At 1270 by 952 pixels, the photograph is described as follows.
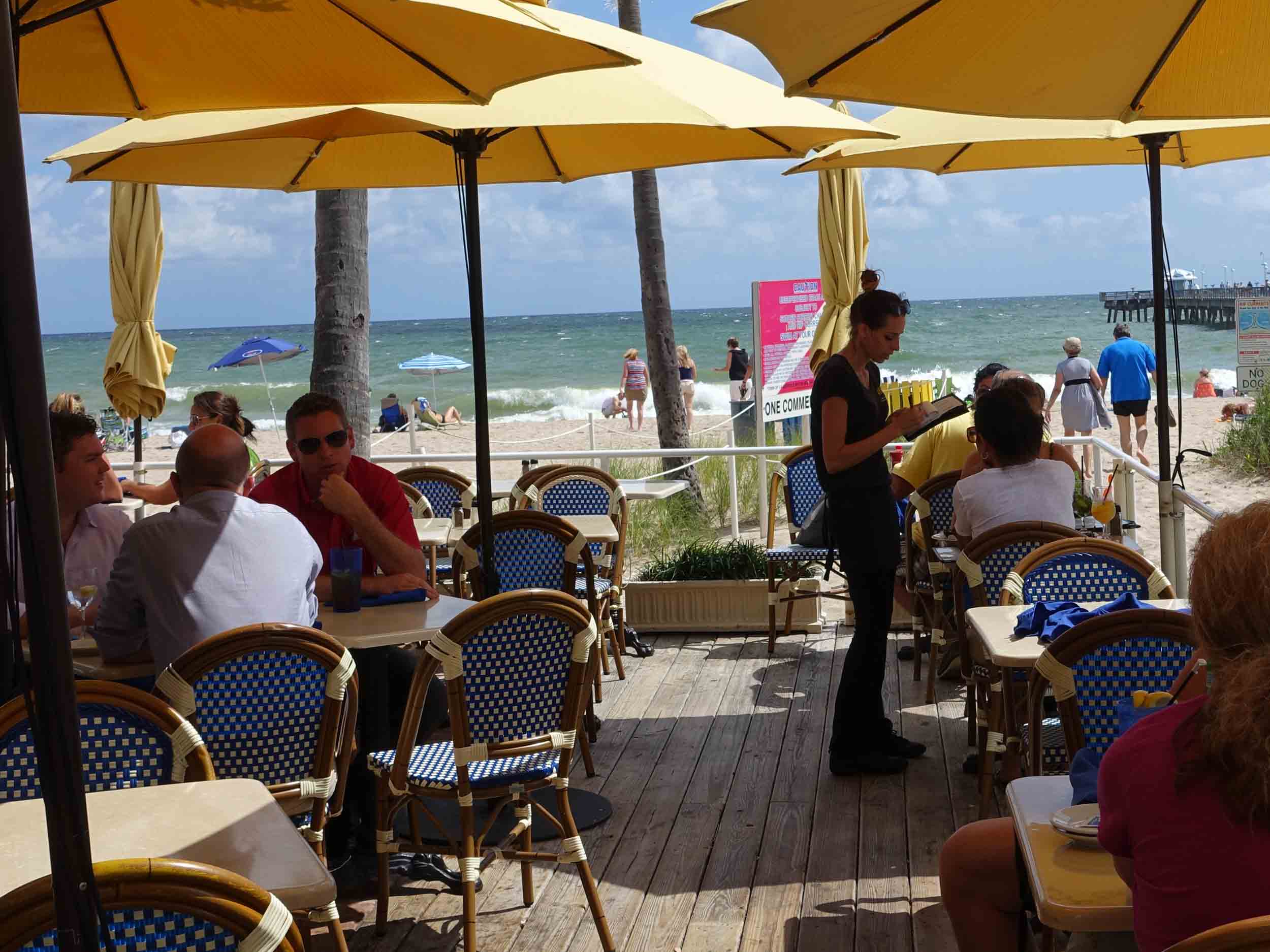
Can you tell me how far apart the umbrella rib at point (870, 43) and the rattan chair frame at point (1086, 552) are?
1.49 m

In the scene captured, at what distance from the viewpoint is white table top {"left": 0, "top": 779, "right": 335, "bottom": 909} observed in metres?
1.97

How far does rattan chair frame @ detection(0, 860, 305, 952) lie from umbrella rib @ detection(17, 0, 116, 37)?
1.82 metres

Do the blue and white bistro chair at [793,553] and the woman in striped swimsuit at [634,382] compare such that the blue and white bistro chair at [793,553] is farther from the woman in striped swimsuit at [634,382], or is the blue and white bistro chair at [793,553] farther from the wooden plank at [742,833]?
the woman in striped swimsuit at [634,382]

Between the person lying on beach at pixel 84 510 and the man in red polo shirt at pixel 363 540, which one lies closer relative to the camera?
the man in red polo shirt at pixel 363 540

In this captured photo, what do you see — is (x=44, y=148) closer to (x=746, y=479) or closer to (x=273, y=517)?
(x=746, y=479)

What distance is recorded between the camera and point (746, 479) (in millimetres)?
12266

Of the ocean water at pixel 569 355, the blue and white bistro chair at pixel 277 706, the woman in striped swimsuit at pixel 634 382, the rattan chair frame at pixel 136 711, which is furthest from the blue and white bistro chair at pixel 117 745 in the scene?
the ocean water at pixel 569 355

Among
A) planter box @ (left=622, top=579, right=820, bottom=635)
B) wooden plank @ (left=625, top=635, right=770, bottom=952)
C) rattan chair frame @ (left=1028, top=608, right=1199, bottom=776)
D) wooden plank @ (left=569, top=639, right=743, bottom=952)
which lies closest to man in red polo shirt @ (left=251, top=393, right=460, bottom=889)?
wooden plank @ (left=569, top=639, right=743, bottom=952)

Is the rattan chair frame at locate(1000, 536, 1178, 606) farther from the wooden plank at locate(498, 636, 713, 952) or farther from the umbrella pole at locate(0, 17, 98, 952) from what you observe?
the umbrella pole at locate(0, 17, 98, 952)

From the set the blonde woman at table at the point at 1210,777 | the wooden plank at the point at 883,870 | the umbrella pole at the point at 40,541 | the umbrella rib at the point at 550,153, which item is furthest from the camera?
the umbrella rib at the point at 550,153

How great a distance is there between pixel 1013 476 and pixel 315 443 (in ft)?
7.63

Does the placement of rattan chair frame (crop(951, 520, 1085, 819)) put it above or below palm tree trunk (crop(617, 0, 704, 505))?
below

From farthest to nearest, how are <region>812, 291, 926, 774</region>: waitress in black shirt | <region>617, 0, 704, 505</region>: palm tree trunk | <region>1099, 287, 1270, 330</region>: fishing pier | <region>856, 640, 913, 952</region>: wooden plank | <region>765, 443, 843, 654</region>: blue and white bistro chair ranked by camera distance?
<region>1099, 287, 1270, 330</region>: fishing pier → <region>617, 0, 704, 505</region>: palm tree trunk → <region>765, 443, 843, 654</region>: blue and white bistro chair → <region>812, 291, 926, 774</region>: waitress in black shirt → <region>856, 640, 913, 952</region>: wooden plank

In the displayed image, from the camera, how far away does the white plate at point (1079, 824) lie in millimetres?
2064
